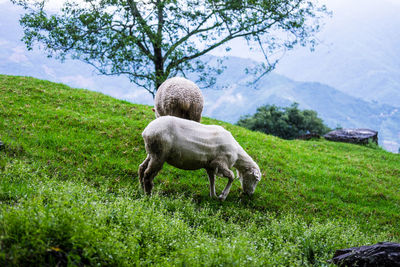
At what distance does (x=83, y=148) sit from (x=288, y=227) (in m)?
7.11

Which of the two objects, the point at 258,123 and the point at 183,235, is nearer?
the point at 183,235

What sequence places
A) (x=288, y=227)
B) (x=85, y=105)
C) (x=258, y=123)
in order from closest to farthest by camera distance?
(x=288, y=227)
(x=85, y=105)
(x=258, y=123)

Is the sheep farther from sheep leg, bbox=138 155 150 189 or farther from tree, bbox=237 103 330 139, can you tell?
tree, bbox=237 103 330 139

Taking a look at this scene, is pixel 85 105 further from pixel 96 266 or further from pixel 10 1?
pixel 96 266

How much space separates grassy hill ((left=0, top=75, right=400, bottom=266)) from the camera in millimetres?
3975

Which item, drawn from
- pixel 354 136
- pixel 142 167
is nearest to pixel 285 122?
pixel 354 136

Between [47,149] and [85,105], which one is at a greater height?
[85,105]

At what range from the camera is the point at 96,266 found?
12.3 feet

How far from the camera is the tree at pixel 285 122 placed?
98.7 feet

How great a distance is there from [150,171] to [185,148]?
3.28 ft

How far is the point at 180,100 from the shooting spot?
24.8 feet

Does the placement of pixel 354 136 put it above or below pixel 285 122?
below

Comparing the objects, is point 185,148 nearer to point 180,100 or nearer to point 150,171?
point 150,171

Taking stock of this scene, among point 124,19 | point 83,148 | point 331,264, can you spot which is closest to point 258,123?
point 124,19
